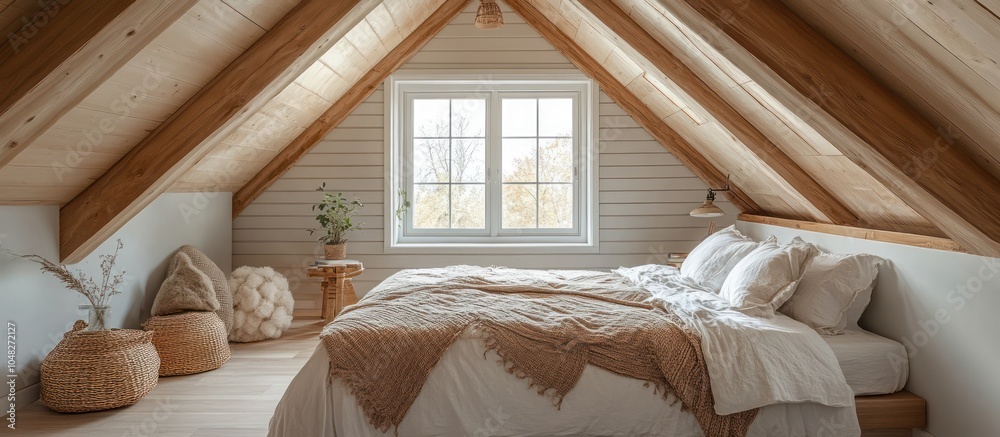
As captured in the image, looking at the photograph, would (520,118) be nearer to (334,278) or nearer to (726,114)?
(334,278)

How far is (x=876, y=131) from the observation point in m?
2.44

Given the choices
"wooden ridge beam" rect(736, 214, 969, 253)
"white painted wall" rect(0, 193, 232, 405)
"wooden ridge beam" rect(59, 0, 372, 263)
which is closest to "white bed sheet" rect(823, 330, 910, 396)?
"wooden ridge beam" rect(736, 214, 969, 253)

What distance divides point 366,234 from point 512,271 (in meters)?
1.71

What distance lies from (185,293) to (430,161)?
7.24 feet

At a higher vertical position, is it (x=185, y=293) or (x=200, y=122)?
(x=200, y=122)

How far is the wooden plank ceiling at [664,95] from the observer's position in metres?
2.26

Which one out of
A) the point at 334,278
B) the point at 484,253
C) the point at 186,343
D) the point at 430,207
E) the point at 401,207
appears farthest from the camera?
the point at 430,207

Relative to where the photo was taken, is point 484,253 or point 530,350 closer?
point 530,350

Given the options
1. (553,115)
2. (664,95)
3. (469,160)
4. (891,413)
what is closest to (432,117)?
(469,160)

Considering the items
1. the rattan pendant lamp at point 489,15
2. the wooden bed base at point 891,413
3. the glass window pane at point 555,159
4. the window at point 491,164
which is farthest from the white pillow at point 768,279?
the glass window pane at point 555,159

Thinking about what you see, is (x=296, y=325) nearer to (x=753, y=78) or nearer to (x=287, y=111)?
(x=287, y=111)

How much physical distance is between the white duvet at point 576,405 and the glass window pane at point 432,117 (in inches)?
130

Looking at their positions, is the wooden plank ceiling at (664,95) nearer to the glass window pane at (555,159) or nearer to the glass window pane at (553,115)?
the glass window pane at (553,115)

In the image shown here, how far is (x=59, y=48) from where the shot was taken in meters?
2.30
